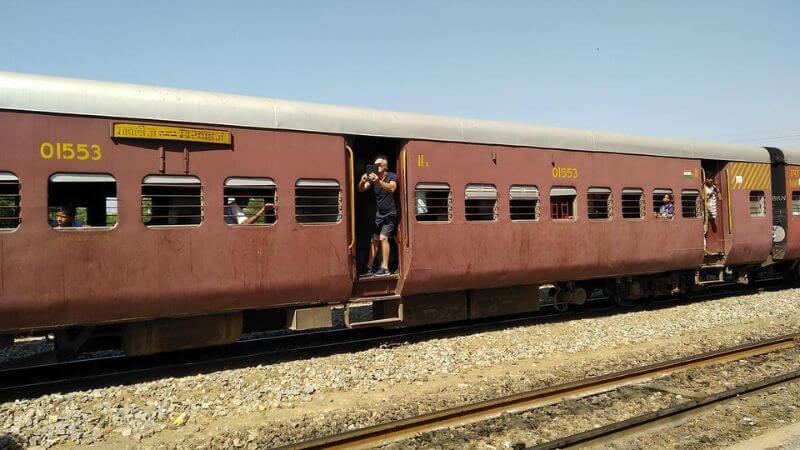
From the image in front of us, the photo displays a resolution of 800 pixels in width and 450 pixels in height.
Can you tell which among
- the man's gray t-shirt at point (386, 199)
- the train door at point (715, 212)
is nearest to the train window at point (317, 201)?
the man's gray t-shirt at point (386, 199)

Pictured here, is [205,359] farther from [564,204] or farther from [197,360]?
[564,204]

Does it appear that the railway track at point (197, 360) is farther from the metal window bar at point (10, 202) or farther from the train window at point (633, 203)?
the train window at point (633, 203)

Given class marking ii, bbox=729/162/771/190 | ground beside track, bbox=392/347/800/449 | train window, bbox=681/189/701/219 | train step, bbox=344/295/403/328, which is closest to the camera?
ground beside track, bbox=392/347/800/449

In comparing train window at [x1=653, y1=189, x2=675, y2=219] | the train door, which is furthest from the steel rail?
the train door

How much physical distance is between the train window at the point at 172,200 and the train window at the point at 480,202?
3.93m

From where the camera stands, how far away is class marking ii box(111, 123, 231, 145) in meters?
5.89

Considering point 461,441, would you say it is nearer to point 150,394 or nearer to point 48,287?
point 150,394

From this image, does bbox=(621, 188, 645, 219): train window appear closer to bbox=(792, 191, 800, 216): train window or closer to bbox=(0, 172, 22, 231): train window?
bbox=(792, 191, 800, 216): train window

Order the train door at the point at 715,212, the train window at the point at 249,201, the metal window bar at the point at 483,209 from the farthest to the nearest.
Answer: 1. the train door at the point at 715,212
2. the metal window bar at the point at 483,209
3. the train window at the point at 249,201

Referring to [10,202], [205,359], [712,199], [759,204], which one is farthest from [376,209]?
[759,204]

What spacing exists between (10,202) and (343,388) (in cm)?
404

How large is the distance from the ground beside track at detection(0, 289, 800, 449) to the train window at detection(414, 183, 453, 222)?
1.91m

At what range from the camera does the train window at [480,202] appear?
8.17 meters

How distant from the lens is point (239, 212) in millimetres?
6652
